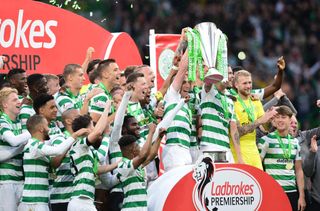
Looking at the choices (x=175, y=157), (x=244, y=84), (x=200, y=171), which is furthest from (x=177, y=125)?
(x=244, y=84)

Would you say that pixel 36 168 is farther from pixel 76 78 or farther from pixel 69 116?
pixel 76 78

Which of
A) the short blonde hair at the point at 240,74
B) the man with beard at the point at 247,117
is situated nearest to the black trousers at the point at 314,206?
the man with beard at the point at 247,117

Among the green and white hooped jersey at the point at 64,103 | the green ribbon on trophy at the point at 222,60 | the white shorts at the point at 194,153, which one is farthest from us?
the white shorts at the point at 194,153

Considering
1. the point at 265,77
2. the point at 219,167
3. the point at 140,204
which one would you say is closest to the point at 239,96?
the point at 219,167

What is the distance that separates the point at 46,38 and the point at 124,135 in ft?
8.27

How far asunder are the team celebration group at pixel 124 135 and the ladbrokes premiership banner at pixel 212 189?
26 centimetres

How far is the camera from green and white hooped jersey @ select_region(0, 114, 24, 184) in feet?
38.7

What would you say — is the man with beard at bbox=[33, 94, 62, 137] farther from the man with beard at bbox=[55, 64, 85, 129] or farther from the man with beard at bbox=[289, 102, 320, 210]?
the man with beard at bbox=[289, 102, 320, 210]

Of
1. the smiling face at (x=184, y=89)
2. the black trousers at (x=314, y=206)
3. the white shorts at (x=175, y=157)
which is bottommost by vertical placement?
the black trousers at (x=314, y=206)

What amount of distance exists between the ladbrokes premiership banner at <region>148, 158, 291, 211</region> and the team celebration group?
0.26m

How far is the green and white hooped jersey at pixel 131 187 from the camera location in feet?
37.9

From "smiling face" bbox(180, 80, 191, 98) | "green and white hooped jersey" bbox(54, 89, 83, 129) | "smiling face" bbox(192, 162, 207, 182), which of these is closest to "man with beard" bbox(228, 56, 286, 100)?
"smiling face" bbox(180, 80, 191, 98)

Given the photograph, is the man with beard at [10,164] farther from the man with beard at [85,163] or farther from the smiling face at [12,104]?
the man with beard at [85,163]

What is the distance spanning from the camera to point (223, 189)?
39.9 feet
